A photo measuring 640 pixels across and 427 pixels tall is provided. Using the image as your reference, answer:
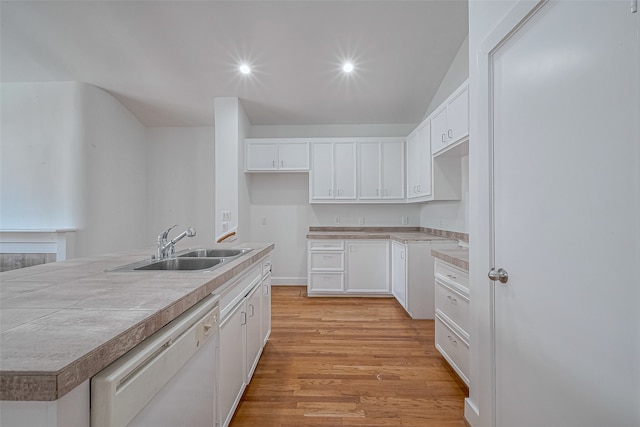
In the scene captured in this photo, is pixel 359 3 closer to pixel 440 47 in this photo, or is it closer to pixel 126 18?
pixel 440 47

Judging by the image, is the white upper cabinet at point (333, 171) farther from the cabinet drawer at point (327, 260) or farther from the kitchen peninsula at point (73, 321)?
the kitchen peninsula at point (73, 321)

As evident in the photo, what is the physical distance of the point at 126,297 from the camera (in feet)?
3.11

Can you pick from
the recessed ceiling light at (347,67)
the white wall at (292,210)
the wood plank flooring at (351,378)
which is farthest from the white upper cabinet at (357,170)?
the wood plank flooring at (351,378)

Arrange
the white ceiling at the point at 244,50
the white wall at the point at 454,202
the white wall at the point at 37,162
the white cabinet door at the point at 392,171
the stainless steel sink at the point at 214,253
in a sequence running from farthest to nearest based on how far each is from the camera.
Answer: the white cabinet door at the point at 392,171 < the white wall at the point at 37,162 < the white wall at the point at 454,202 < the white ceiling at the point at 244,50 < the stainless steel sink at the point at 214,253

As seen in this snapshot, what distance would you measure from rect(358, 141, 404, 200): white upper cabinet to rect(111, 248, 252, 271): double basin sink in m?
2.71

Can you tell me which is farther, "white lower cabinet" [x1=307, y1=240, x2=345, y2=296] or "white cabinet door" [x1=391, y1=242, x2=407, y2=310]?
"white lower cabinet" [x1=307, y1=240, x2=345, y2=296]

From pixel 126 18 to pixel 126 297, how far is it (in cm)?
359

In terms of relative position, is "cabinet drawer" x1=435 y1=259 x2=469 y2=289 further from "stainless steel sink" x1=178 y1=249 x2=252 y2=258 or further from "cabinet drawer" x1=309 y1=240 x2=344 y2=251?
"cabinet drawer" x1=309 y1=240 x2=344 y2=251

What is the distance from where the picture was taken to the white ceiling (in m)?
3.05

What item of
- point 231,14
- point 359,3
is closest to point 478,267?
point 359,3

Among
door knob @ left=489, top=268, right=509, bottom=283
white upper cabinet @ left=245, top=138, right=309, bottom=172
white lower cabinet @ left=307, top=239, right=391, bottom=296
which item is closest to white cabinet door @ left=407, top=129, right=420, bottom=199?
white lower cabinet @ left=307, top=239, right=391, bottom=296

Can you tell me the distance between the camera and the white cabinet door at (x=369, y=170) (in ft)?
14.5

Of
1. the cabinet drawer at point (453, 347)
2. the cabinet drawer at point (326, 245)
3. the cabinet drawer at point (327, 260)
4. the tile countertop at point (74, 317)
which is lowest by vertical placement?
the cabinet drawer at point (453, 347)

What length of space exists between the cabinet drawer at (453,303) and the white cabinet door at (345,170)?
7.57 ft
